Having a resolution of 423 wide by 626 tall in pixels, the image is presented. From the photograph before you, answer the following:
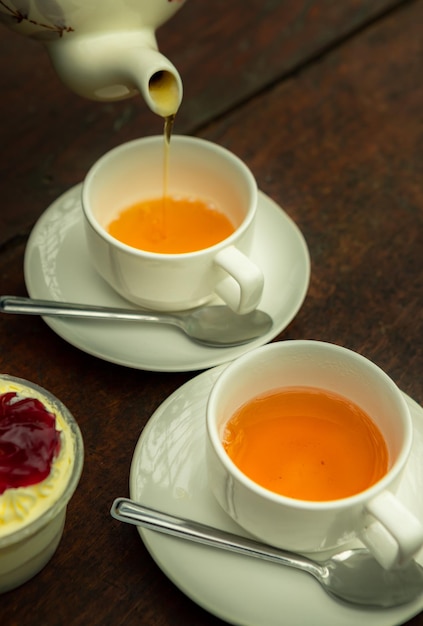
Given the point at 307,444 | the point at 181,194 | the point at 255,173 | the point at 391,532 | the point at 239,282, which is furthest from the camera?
the point at 255,173

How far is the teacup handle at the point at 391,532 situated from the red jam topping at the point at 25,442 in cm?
30

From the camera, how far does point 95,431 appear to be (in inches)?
39.8

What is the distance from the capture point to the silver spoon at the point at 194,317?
105 cm

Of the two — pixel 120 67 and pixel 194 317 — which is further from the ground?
pixel 120 67

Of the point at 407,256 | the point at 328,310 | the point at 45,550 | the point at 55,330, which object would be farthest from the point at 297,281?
the point at 45,550

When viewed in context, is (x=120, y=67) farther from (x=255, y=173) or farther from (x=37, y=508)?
(x=37, y=508)

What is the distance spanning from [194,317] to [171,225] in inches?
6.2

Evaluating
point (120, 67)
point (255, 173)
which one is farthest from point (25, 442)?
point (255, 173)

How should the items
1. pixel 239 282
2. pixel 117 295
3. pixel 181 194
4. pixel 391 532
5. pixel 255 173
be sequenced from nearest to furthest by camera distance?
pixel 391 532, pixel 239 282, pixel 117 295, pixel 181 194, pixel 255 173

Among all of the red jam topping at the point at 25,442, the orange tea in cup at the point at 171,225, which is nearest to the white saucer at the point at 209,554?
the red jam topping at the point at 25,442

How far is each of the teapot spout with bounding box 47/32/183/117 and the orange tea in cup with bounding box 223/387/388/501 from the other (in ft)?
1.21

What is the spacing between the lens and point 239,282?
3.33 ft

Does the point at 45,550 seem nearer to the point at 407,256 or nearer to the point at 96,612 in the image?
the point at 96,612

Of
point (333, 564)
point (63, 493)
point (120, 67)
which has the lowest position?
point (333, 564)
